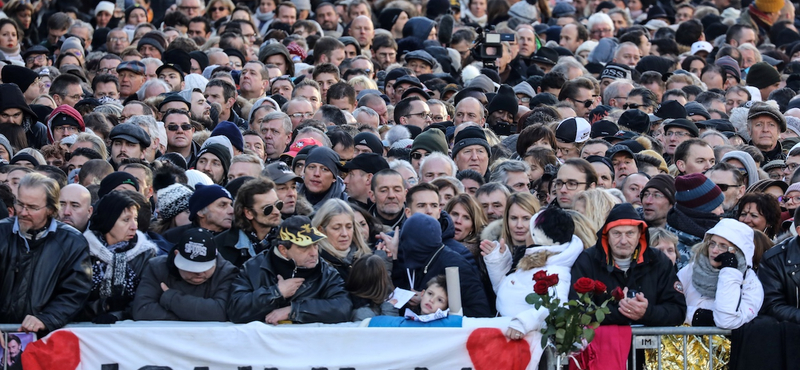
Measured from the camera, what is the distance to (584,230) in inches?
332

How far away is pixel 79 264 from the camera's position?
7.92m

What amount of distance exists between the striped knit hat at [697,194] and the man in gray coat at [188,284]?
327cm

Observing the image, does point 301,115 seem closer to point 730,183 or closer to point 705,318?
point 730,183

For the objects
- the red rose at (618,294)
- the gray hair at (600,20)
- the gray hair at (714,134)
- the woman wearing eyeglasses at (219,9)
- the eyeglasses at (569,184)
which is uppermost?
the woman wearing eyeglasses at (219,9)

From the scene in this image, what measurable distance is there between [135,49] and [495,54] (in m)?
4.34

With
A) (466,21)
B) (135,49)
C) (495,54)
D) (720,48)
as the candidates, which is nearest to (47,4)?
(135,49)

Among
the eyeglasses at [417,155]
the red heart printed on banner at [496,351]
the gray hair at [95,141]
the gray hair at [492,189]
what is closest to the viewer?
the red heart printed on banner at [496,351]

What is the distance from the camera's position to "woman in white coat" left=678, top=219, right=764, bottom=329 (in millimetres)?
7820

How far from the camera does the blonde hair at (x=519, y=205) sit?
8727 mm

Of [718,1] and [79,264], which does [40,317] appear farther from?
[718,1]

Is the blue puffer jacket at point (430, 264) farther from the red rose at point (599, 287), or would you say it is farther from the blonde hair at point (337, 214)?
the red rose at point (599, 287)

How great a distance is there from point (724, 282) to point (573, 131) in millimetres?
3909

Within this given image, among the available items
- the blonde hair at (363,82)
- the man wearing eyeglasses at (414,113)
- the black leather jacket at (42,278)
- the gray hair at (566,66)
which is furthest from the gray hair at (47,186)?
the gray hair at (566,66)

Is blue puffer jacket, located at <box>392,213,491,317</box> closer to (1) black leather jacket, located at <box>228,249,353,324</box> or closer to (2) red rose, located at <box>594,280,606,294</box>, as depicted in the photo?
(1) black leather jacket, located at <box>228,249,353,324</box>
